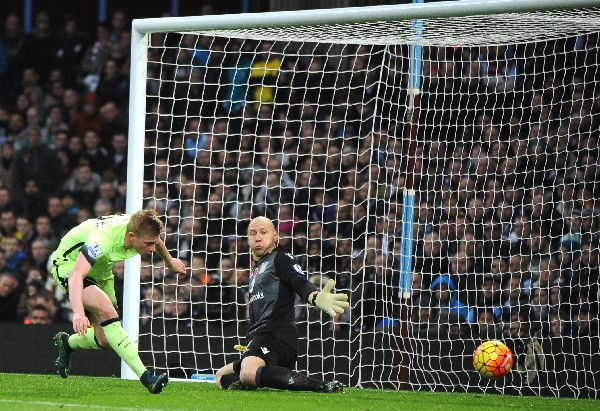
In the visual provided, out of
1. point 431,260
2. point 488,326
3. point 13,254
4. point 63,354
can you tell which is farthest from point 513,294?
point 13,254

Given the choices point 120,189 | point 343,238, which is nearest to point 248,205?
point 343,238

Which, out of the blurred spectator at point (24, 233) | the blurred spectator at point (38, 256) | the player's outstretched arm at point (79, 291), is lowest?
the blurred spectator at point (38, 256)

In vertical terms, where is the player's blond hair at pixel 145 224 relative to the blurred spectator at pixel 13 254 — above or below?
above

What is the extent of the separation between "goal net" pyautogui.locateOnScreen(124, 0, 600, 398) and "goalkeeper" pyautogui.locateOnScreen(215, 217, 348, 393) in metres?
1.40

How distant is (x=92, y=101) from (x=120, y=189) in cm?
188

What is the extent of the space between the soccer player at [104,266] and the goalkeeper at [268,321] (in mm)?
582

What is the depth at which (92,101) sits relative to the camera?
47.9 feet

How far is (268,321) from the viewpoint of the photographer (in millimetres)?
7680

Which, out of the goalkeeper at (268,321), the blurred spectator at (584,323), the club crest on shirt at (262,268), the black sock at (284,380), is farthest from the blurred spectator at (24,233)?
the blurred spectator at (584,323)

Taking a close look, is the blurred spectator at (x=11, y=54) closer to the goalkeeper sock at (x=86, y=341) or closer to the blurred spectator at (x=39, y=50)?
the blurred spectator at (x=39, y=50)

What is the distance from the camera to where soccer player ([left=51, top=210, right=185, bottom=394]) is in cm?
696

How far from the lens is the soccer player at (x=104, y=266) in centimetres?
696

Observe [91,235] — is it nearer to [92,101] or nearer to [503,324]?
[503,324]

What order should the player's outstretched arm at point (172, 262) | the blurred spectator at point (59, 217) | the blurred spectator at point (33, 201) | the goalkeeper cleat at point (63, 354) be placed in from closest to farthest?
1. the player's outstretched arm at point (172, 262)
2. the goalkeeper cleat at point (63, 354)
3. the blurred spectator at point (59, 217)
4. the blurred spectator at point (33, 201)
